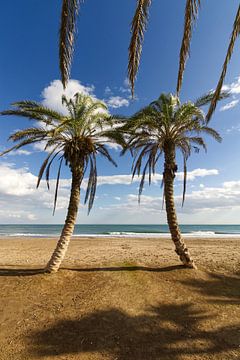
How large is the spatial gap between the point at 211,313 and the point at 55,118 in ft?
28.0

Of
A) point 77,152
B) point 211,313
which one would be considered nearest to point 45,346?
point 211,313

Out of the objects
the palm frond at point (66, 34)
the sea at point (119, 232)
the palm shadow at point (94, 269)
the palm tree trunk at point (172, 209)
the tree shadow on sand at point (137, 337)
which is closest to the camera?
the palm frond at point (66, 34)

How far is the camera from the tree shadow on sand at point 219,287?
26.3ft

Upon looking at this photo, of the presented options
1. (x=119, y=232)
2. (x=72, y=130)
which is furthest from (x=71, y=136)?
(x=119, y=232)

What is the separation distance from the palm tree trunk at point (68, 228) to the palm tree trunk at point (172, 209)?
3702 mm

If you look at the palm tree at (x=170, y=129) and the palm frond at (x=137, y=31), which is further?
the palm tree at (x=170, y=129)

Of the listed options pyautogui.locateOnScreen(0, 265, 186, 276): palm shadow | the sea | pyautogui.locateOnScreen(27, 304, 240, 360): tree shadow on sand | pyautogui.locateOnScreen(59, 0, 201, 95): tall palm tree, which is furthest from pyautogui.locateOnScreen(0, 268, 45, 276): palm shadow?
the sea

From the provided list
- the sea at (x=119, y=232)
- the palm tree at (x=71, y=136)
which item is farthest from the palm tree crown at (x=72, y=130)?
the sea at (x=119, y=232)

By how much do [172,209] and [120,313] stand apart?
4.86 m

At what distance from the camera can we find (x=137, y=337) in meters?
6.05

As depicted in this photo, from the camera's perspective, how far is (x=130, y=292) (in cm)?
824

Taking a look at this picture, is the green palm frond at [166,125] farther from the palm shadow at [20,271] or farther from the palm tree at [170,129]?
the palm shadow at [20,271]

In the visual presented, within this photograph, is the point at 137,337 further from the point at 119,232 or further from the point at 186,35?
the point at 119,232

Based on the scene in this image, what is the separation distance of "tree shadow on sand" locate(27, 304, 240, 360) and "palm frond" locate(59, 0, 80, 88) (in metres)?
5.65
